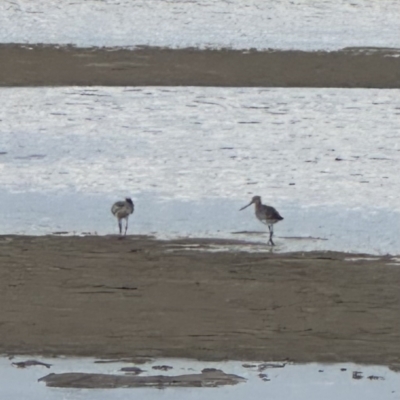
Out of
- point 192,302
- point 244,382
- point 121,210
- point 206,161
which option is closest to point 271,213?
point 121,210

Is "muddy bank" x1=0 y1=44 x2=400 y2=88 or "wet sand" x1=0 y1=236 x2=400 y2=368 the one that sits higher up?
"muddy bank" x1=0 y1=44 x2=400 y2=88

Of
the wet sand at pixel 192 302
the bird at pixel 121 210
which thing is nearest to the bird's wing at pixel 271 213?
the wet sand at pixel 192 302

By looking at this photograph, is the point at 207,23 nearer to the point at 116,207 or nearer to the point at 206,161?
the point at 206,161

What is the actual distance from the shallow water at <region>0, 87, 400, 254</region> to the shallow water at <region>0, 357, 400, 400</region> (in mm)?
2391

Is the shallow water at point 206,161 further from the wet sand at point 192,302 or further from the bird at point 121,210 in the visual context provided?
the wet sand at point 192,302

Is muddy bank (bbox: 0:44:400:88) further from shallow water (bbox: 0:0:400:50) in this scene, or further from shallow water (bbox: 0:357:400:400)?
shallow water (bbox: 0:357:400:400)

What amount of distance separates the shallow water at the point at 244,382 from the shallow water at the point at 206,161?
2391 mm

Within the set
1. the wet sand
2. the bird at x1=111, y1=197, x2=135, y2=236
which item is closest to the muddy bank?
the bird at x1=111, y1=197, x2=135, y2=236

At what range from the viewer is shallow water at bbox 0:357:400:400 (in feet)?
18.8

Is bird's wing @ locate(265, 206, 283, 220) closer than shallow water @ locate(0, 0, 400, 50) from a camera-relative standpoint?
Yes

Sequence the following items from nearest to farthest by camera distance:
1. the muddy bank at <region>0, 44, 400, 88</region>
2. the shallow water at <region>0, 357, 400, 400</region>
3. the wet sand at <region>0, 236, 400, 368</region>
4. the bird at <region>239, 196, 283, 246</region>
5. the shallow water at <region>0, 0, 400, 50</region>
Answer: the shallow water at <region>0, 357, 400, 400</region> < the wet sand at <region>0, 236, 400, 368</region> < the bird at <region>239, 196, 283, 246</region> < the muddy bank at <region>0, 44, 400, 88</region> < the shallow water at <region>0, 0, 400, 50</region>

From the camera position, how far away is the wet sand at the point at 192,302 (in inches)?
259

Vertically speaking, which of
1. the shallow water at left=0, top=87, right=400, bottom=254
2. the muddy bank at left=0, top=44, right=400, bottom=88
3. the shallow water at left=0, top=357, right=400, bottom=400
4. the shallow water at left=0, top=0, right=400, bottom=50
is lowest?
the shallow water at left=0, top=357, right=400, bottom=400

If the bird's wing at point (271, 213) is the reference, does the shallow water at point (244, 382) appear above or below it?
below
